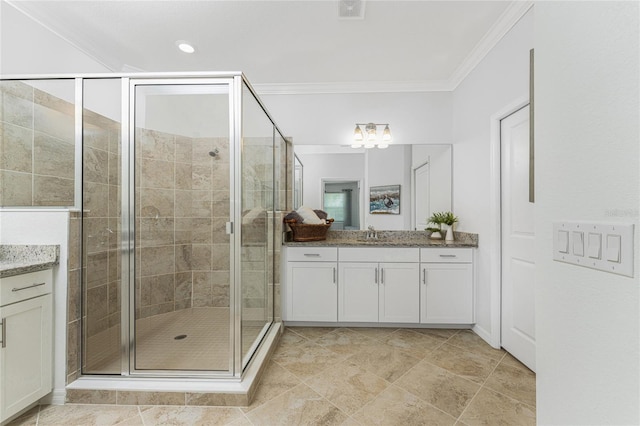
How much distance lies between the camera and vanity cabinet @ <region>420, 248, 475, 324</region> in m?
2.75

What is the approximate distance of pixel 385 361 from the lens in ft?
7.20

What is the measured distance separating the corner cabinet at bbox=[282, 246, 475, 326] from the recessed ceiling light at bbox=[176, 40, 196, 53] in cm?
206

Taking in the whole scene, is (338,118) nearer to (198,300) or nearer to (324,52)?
(324,52)

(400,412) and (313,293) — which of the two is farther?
(313,293)

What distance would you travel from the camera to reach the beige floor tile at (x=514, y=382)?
178 cm

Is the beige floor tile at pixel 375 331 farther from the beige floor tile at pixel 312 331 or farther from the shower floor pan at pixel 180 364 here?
the shower floor pan at pixel 180 364

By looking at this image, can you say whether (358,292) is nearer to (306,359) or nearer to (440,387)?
(306,359)

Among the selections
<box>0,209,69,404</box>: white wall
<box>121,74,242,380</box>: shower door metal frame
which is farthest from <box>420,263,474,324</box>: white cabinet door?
<box>0,209,69,404</box>: white wall

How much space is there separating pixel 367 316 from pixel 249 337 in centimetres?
128

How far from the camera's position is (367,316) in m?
2.81

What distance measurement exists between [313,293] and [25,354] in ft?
6.63

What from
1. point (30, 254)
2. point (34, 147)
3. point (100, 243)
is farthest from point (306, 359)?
point (34, 147)

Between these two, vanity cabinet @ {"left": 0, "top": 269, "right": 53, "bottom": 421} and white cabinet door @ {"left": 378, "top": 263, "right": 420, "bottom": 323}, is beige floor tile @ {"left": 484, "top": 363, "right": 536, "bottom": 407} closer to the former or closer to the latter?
white cabinet door @ {"left": 378, "top": 263, "right": 420, "bottom": 323}

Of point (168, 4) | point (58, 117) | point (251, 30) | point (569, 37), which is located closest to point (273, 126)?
point (251, 30)
